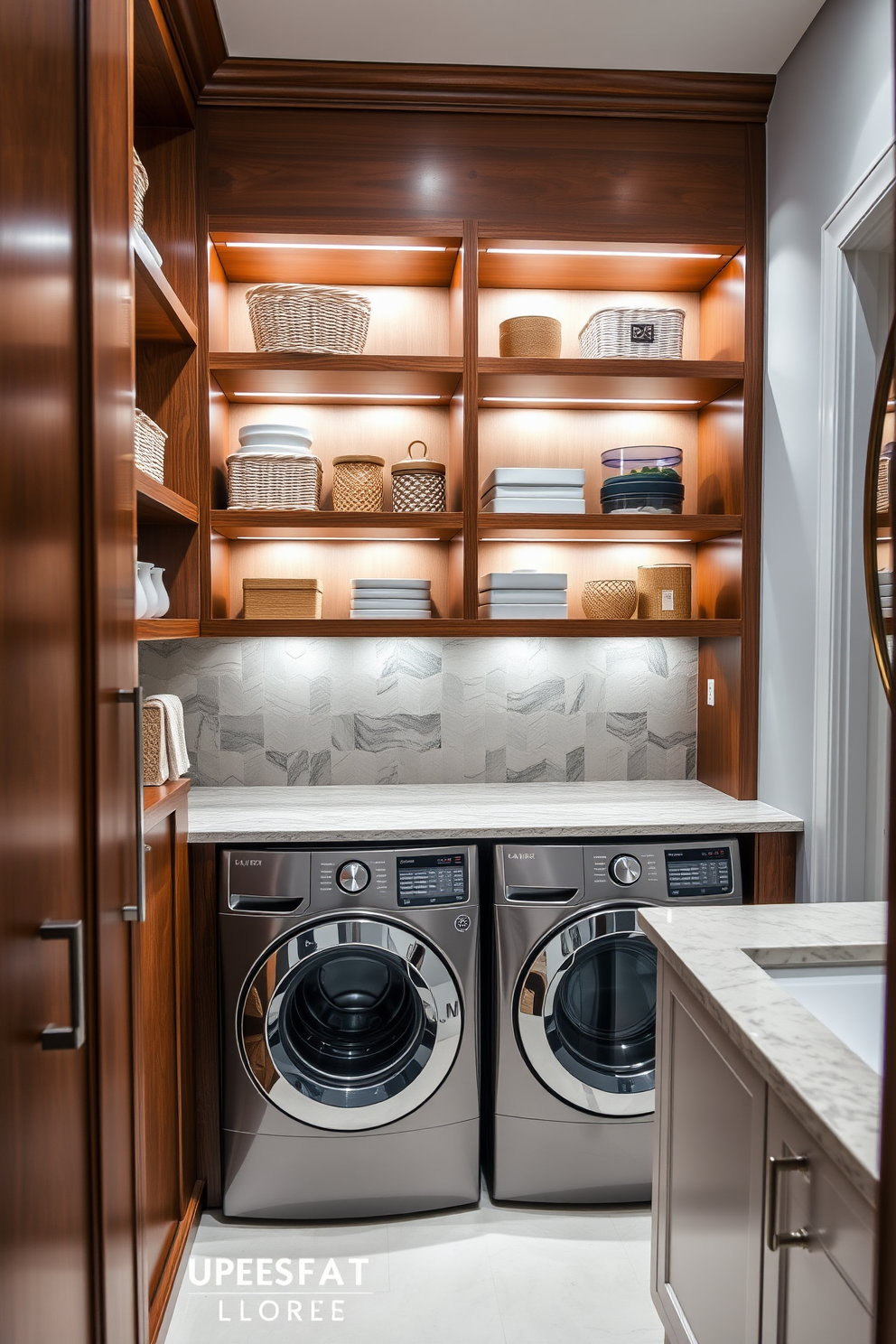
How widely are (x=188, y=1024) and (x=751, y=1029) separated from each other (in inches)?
60.4

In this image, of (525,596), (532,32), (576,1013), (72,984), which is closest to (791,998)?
(72,984)

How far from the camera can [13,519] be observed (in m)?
0.95

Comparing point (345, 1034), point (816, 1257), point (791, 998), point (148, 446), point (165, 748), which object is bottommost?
point (345, 1034)

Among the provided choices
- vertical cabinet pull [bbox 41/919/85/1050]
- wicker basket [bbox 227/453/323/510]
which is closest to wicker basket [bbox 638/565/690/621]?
wicker basket [bbox 227/453/323/510]

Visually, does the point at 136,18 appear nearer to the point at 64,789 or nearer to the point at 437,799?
the point at 64,789

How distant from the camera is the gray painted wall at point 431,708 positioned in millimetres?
2820

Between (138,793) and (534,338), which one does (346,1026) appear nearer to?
(138,793)

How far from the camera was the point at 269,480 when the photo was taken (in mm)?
2500

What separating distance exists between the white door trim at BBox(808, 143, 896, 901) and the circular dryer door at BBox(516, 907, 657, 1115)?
520mm

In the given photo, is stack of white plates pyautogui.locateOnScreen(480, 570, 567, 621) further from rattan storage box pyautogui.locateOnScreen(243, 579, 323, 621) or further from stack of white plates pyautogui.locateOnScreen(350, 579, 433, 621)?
rattan storage box pyautogui.locateOnScreen(243, 579, 323, 621)

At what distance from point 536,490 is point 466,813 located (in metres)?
0.92

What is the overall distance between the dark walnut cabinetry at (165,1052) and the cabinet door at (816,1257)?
992 millimetres

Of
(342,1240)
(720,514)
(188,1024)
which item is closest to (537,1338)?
(342,1240)

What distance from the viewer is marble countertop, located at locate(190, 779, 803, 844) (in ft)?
7.23
